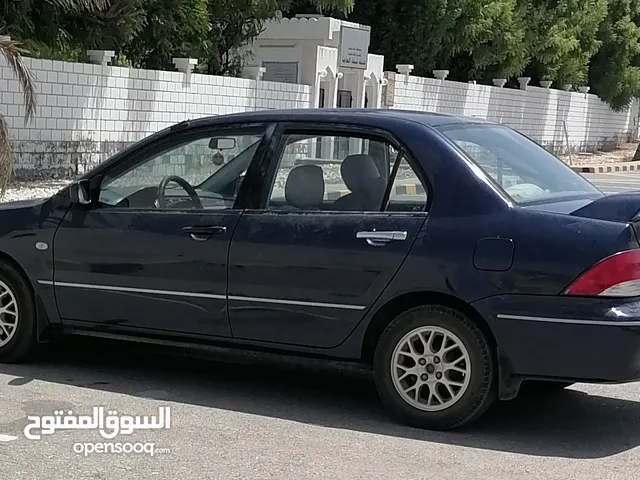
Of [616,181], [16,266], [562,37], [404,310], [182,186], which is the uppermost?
[562,37]

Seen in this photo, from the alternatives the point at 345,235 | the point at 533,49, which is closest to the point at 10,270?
the point at 345,235

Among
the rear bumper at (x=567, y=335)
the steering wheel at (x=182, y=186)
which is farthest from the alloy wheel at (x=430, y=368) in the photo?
the steering wheel at (x=182, y=186)

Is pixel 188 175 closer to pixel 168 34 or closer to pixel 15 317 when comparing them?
pixel 15 317

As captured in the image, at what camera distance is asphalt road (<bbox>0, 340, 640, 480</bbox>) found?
4.97 metres

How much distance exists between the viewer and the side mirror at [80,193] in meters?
6.43

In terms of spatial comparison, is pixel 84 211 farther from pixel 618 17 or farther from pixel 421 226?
pixel 618 17

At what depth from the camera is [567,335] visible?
205 inches

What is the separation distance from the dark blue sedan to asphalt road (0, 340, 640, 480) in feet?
1.01

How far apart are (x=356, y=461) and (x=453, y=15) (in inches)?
970

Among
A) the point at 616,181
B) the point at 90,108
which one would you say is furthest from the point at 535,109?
the point at 90,108

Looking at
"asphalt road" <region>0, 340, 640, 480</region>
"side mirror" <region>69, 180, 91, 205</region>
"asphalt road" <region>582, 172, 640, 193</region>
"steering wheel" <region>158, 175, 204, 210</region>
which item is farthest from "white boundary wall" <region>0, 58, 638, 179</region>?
"steering wheel" <region>158, 175, 204, 210</region>

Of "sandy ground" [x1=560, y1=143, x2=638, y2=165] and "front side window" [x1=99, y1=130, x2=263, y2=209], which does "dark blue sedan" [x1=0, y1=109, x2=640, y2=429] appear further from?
"sandy ground" [x1=560, y1=143, x2=638, y2=165]

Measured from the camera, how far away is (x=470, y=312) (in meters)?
5.46

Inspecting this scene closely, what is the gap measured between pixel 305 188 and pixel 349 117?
1.56 ft
